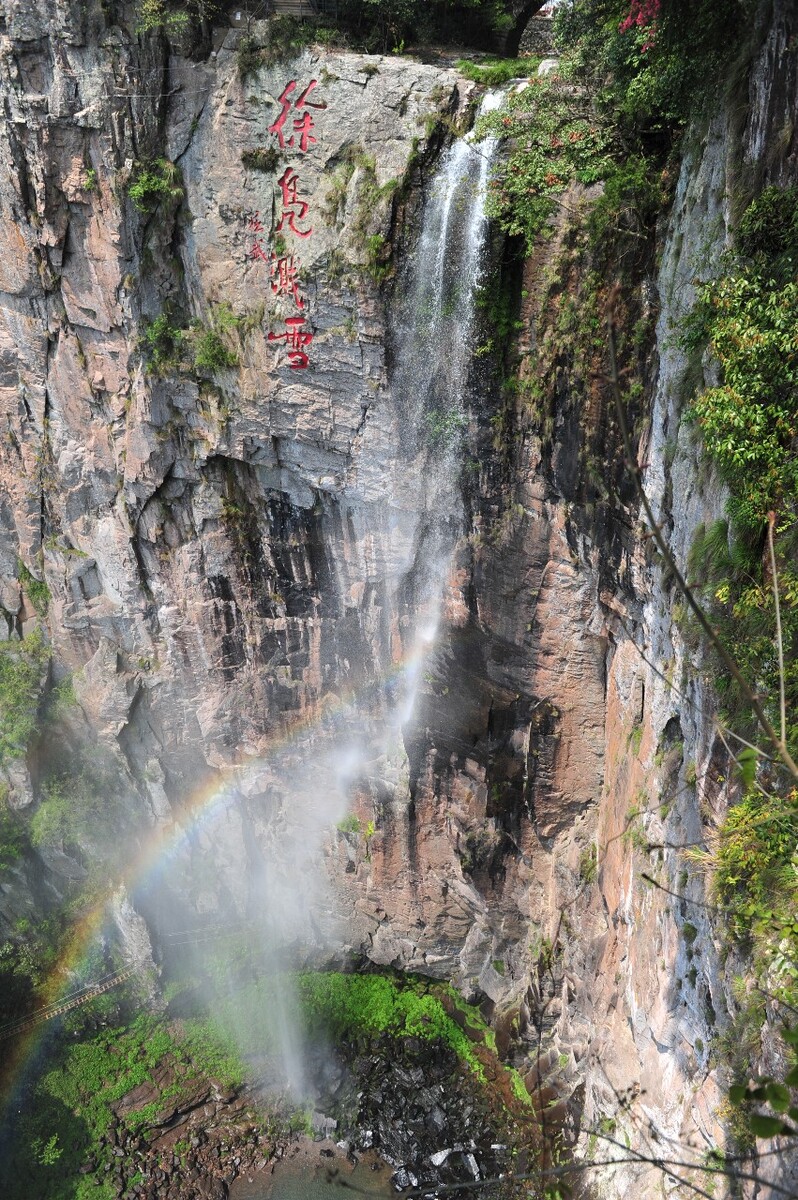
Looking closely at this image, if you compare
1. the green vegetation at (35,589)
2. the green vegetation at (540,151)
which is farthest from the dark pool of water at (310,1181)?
the green vegetation at (540,151)

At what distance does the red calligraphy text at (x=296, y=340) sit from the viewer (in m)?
9.68

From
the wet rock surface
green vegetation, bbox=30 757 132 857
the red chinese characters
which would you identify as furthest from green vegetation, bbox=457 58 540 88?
the wet rock surface

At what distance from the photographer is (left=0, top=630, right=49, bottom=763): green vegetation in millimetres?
13352

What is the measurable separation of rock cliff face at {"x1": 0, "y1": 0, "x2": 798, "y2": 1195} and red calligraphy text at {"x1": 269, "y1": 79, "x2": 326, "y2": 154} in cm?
3

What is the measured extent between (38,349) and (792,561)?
10.4 metres

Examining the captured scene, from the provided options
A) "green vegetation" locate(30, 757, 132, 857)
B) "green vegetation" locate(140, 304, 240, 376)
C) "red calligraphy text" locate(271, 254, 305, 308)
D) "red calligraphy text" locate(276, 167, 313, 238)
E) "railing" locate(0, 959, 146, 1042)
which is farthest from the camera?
"green vegetation" locate(30, 757, 132, 857)

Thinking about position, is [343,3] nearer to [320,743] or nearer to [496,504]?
[496,504]

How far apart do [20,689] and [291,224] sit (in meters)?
8.83

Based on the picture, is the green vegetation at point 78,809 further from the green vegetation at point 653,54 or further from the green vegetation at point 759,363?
the green vegetation at point 653,54

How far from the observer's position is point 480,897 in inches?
501

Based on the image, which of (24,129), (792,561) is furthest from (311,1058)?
(24,129)

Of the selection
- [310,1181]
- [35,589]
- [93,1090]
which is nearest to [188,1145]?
[93,1090]

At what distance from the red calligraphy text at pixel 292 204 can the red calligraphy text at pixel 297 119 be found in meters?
0.32

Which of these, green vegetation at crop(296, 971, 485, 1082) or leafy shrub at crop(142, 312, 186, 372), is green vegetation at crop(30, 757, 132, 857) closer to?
green vegetation at crop(296, 971, 485, 1082)
